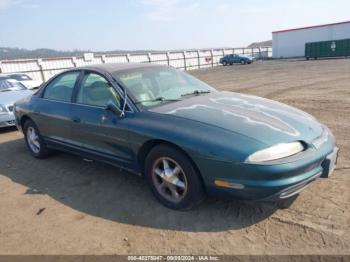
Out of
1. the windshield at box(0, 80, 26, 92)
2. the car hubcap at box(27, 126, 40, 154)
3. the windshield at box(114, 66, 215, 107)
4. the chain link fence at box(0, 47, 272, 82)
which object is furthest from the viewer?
the chain link fence at box(0, 47, 272, 82)

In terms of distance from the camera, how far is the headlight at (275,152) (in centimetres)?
276

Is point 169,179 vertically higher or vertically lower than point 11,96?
lower

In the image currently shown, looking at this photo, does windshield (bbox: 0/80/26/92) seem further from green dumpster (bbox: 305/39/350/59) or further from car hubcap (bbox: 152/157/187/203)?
green dumpster (bbox: 305/39/350/59)

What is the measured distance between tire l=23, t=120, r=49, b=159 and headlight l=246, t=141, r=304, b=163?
375 cm

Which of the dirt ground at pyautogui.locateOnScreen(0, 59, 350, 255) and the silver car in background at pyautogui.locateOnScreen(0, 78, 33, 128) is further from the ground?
the silver car in background at pyautogui.locateOnScreen(0, 78, 33, 128)

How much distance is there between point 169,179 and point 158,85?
4.36ft

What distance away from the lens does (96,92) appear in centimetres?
409

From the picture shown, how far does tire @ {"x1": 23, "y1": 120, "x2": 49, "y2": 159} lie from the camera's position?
5252 mm

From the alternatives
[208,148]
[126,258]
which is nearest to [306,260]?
[208,148]

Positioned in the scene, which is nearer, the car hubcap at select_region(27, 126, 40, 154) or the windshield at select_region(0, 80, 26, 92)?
the car hubcap at select_region(27, 126, 40, 154)

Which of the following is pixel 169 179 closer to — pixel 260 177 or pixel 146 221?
pixel 146 221

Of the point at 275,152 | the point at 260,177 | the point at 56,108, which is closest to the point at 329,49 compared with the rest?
the point at 56,108

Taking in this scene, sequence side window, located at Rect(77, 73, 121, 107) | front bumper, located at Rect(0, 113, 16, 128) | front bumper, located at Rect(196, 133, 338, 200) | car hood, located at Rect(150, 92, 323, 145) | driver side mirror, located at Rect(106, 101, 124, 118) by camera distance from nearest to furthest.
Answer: front bumper, located at Rect(196, 133, 338, 200) → car hood, located at Rect(150, 92, 323, 145) → driver side mirror, located at Rect(106, 101, 124, 118) → side window, located at Rect(77, 73, 121, 107) → front bumper, located at Rect(0, 113, 16, 128)

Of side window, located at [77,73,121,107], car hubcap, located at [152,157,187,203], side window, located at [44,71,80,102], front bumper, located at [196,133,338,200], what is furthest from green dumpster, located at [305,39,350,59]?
car hubcap, located at [152,157,187,203]
